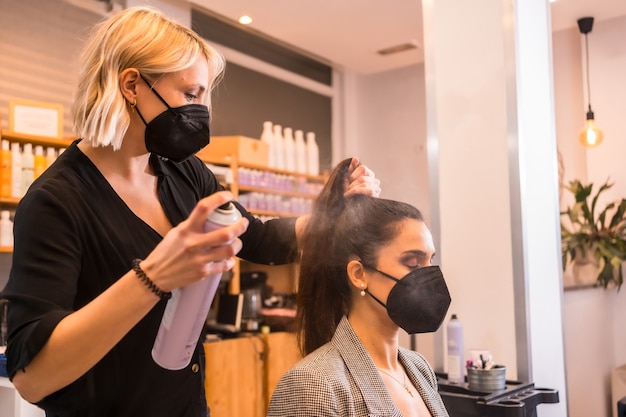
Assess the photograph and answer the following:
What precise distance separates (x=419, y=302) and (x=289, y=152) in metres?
3.41

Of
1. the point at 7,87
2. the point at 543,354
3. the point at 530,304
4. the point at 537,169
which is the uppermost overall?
the point at 7,87

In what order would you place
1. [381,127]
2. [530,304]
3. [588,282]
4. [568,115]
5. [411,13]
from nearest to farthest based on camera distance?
[530,304]
[588,282]
[411,13]
[568,115]
[381,127]

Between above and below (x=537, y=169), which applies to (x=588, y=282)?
below

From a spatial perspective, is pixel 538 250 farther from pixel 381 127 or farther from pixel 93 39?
pixel 381 127

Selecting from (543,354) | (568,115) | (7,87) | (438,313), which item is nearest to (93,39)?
(438,313)

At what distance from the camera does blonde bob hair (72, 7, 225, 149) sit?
1079mm

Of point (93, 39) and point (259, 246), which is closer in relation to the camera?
point (93, 39)

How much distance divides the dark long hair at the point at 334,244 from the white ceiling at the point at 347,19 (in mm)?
3152

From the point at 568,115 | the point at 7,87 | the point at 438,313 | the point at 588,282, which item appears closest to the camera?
the point at 438,313

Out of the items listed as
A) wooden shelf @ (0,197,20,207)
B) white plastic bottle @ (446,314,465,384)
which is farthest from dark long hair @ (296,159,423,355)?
wooden shelf @ (0,197,20,207)

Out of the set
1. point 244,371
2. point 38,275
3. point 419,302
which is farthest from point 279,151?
point 38,275

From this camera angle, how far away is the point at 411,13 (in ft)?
15.1

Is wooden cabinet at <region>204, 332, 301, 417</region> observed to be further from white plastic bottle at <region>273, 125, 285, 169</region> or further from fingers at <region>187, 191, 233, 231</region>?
fingers at <region>187, 191, 233, 231</region>

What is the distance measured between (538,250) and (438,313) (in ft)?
3.90
